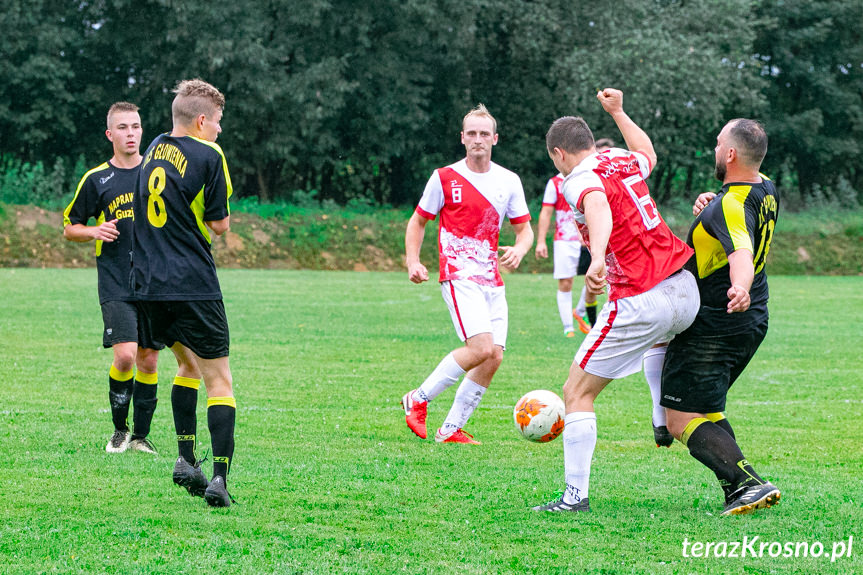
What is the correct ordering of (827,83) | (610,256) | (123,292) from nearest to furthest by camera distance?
1. (610,256)
2. (123,292)
3. (827,83)

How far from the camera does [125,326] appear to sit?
263 inches

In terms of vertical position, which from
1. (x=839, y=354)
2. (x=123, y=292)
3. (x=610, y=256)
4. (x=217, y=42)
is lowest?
(x=839, y=354)

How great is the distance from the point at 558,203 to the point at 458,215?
24.6ft

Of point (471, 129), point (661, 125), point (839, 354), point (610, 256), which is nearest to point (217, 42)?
point (661, 125)

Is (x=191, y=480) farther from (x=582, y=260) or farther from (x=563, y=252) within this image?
(x=582, y=260)

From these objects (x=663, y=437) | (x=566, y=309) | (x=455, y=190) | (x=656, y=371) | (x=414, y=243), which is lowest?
(x=566, y=309)

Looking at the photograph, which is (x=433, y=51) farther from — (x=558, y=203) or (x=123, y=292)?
(x=123, y=292)

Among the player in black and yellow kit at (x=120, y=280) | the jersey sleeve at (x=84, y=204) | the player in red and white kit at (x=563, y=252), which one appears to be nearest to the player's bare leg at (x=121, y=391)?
the player in black and yellow kit at (x=120, y=280)

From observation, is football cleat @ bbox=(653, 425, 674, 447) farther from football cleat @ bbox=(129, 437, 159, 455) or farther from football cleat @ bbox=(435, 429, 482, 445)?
football cleat @ bbox=(129, 437, 159, 455)

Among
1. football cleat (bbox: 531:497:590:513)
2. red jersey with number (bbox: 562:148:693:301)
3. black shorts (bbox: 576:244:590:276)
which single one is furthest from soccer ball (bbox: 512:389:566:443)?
black shorts (bbox: 576:244:590:276)

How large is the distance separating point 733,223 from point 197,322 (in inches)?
106

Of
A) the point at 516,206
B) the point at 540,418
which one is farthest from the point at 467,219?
the point at 540,418

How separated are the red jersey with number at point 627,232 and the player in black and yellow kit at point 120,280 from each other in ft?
9.95

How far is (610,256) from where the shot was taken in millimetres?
5258
